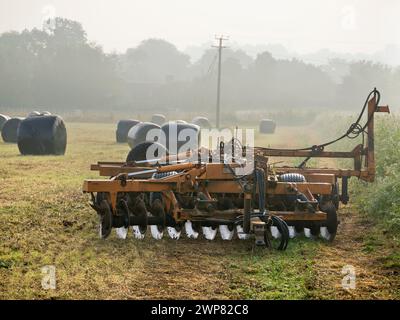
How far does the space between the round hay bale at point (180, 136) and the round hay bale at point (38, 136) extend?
4.12 meters

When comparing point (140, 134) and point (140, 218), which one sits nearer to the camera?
point (140, 218)

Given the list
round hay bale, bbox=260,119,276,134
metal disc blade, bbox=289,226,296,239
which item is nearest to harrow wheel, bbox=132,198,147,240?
metal disc blade, bbox=289,226,296,239

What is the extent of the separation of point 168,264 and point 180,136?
17.3m

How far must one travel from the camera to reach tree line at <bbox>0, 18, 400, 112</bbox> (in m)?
94.0

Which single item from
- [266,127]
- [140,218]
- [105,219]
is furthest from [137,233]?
[266,127]

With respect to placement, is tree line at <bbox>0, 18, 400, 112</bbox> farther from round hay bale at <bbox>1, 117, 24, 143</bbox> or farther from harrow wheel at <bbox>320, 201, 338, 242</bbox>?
harrow wheel at <bbox>320, 201, 338, 242</bbox>

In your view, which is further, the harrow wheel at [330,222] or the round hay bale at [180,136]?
the round hay bale at [180,136]

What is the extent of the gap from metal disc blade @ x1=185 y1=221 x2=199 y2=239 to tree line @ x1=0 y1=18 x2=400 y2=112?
255ft

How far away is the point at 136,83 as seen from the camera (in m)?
108

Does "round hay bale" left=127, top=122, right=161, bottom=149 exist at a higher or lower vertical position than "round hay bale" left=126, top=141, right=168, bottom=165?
lower

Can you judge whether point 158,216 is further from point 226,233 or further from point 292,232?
point 292,232

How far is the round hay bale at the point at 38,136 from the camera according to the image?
78.0 ft

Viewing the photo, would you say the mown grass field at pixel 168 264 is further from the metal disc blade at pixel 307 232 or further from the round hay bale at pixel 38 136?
the round hay bale at pixel 38 136

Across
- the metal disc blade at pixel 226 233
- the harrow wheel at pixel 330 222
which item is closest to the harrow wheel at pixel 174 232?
the metal disc blade at pixel 226 233
